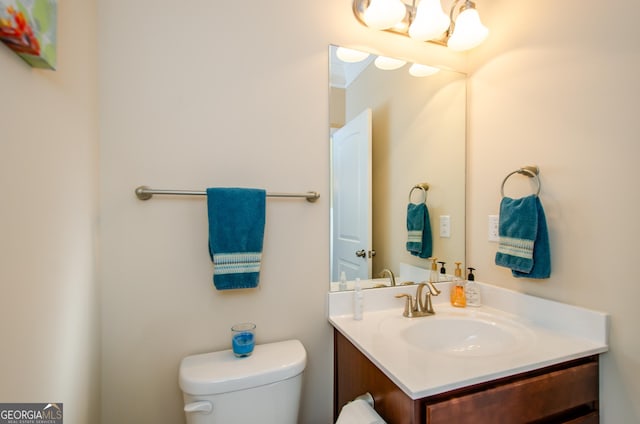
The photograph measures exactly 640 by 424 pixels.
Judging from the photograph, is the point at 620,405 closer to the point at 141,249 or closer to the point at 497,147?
the point at 497,147

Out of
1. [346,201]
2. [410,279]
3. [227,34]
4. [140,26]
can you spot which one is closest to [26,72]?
[140,26]

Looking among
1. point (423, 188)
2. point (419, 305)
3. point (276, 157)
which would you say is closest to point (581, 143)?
point (423, 188)

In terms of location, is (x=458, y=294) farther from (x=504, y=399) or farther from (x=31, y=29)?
(x=31, y=29)

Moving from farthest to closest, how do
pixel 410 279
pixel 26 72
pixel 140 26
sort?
pixel 410 279 → pixel 140 26 → pixel 26 72

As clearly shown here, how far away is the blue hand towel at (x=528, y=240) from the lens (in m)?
1.10

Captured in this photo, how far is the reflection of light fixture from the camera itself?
1.24m

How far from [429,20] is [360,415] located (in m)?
1.55

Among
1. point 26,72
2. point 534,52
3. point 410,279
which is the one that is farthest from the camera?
point 410,279

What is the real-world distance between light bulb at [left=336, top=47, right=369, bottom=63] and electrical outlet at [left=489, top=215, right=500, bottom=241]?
954 millimetres

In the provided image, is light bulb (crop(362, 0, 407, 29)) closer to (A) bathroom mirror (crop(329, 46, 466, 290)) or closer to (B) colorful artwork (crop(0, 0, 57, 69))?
(A) bathroom mirror (crop(329, 46, 466, 290))

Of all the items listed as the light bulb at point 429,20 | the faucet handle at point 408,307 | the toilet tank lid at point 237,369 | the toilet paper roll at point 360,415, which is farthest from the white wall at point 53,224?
the light bulb at point 429,20

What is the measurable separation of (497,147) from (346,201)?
29.4 inches

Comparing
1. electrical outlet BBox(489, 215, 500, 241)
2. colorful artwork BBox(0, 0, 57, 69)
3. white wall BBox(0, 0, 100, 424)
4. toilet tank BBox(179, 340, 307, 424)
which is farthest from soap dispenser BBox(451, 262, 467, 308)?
colorful artwork BBox(0, 0, 57, 69)

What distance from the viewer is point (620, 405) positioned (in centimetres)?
92
